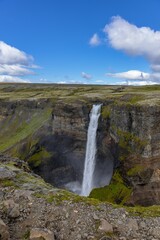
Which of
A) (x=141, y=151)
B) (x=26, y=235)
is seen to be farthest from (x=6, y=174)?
(x=141, y=151)

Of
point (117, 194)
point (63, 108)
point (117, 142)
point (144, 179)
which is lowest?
point (117, 194)

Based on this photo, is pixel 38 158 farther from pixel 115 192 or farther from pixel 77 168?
pixel 115 192

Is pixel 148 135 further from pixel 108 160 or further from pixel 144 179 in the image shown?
pixel 108 160

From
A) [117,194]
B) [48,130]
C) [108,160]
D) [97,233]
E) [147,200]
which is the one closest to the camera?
[97,233]

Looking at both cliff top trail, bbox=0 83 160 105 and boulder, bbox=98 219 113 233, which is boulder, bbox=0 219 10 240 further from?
cliff top trail, bbox=0 83 160 105

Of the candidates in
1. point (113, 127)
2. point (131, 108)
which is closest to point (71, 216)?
point (131, 108)

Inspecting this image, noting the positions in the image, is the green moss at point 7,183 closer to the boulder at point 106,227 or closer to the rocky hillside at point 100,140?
the boulder at point 106,227

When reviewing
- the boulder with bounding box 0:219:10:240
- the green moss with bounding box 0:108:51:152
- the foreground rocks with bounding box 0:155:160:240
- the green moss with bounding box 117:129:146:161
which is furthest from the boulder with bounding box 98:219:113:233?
the green moss with bounding box 0:108:51:152

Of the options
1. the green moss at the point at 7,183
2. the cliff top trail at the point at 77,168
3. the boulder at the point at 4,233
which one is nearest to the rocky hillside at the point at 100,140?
the cliff top trail at the point at 77,168

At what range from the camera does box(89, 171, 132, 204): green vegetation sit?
4753cm

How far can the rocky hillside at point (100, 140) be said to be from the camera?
46.3m

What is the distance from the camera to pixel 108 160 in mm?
60250

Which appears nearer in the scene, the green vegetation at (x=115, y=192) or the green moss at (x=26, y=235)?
the green moss at (x=26, y=235)

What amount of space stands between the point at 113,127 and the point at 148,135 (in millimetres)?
11399
